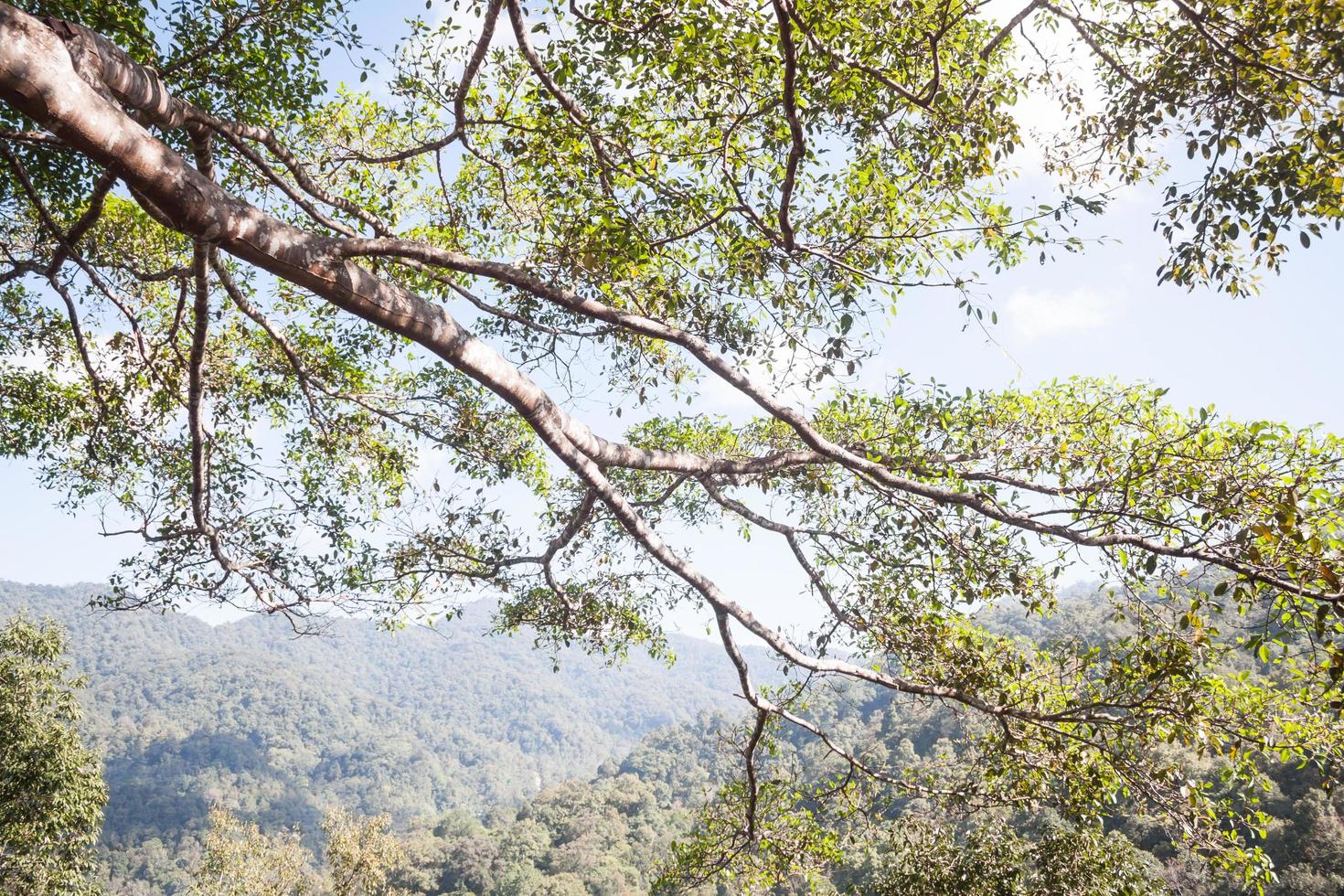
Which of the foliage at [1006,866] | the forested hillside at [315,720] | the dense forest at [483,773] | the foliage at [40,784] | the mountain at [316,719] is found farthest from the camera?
the mountain at [316,719]

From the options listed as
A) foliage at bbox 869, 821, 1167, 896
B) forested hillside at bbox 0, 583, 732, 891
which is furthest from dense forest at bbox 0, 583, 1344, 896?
forested hillside at bbox 0, 583, 732, 891

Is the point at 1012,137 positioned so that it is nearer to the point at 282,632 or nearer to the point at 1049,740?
the point at 1049,740

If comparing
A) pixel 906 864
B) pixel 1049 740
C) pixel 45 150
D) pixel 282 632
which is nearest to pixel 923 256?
pixel 1049 740

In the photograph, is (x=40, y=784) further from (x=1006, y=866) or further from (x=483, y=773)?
(x=483, y=773)

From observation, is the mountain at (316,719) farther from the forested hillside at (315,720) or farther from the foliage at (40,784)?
the foliage at (40,784)

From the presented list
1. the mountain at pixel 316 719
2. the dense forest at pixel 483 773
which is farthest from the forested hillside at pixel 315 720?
the dense forest at pixel 483 773

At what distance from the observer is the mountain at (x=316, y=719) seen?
8712 cm

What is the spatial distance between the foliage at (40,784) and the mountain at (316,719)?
157 ft

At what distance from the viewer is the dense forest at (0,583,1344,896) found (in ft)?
25.2

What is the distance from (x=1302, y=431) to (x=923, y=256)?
2146 millimetres

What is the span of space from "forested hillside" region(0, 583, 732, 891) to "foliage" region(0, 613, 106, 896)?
39.5m

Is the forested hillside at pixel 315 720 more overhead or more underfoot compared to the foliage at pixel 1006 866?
more underfoot

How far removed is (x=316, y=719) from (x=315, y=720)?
1.24ft

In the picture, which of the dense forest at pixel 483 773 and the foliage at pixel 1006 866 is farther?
the dense forest at pixel 483 773
